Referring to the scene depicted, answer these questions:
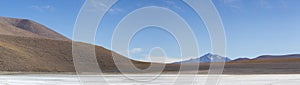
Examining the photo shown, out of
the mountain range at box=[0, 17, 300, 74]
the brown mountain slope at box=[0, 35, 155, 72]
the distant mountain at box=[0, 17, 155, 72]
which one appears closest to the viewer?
the mountain range at box=[0, 17, 300, 74]

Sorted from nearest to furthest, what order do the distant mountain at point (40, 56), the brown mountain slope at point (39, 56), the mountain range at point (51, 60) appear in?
the mountain range at point (51, 60) < the distant mountain at point (40, 56) < the brown mountain slope at point (39, 56)

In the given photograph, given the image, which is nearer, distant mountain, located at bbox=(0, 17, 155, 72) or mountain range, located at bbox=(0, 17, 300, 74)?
mountain range, located at bbox=(0, 17, 300, 74)

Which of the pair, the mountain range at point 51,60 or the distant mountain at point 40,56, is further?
the distant mountain at point 40,56

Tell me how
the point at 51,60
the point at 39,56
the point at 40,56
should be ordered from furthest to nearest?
the point at 40,56 < the point at 39,56 < the point at 51,60

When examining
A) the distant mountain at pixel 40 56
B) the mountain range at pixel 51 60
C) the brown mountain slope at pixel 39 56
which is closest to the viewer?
the mountain range at pixel 51 60

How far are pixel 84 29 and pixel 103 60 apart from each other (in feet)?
191

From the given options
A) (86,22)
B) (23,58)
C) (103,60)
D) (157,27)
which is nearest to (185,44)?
(157,27)

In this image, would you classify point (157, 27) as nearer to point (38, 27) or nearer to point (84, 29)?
point (84, 29)

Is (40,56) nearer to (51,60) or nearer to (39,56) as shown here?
(39,56)

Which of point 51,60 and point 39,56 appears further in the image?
point 39,56

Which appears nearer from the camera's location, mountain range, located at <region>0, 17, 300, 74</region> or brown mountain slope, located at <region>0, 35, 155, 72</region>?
mountain range, located at <region>0, 17, 300, 74</region>

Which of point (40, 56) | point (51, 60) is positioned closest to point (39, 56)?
point (40, 56)

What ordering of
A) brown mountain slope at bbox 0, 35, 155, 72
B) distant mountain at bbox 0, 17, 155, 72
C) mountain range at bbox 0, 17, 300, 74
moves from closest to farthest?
mountain range at bbox 0, 17, 300, 74 < distant mountain at bbox 0, 17, 155, 72 < brown mountain slope at bbox 0, 35, 155, 72

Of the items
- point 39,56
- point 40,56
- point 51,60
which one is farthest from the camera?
point 40,56
